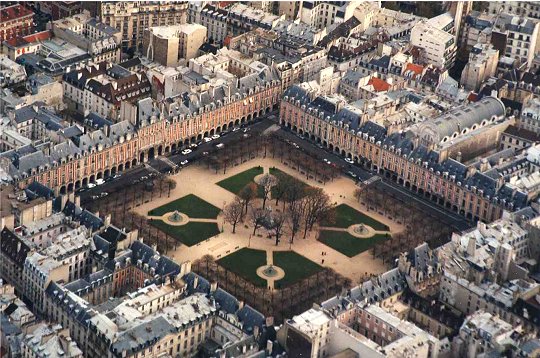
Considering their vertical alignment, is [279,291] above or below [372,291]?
below

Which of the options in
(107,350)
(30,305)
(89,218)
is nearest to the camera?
(107,350)

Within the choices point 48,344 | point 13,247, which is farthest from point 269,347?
point 13,247

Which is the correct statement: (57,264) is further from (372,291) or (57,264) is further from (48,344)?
(372,291)

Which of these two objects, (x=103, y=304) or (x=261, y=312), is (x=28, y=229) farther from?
(x=261, y=312)

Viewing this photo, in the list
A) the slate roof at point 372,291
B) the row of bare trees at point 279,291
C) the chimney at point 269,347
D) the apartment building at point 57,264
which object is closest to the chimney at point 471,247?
the slate roof at point 372,291

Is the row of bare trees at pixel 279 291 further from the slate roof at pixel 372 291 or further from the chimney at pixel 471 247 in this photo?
the chimney at pixel 471 247

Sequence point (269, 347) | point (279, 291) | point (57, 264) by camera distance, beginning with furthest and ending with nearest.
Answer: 1. point (279, 291)
2. point (57, 264)
3. point (269, 347)

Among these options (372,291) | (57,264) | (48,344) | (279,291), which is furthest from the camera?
(279,291)

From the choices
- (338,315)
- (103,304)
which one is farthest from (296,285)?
(103,304)
